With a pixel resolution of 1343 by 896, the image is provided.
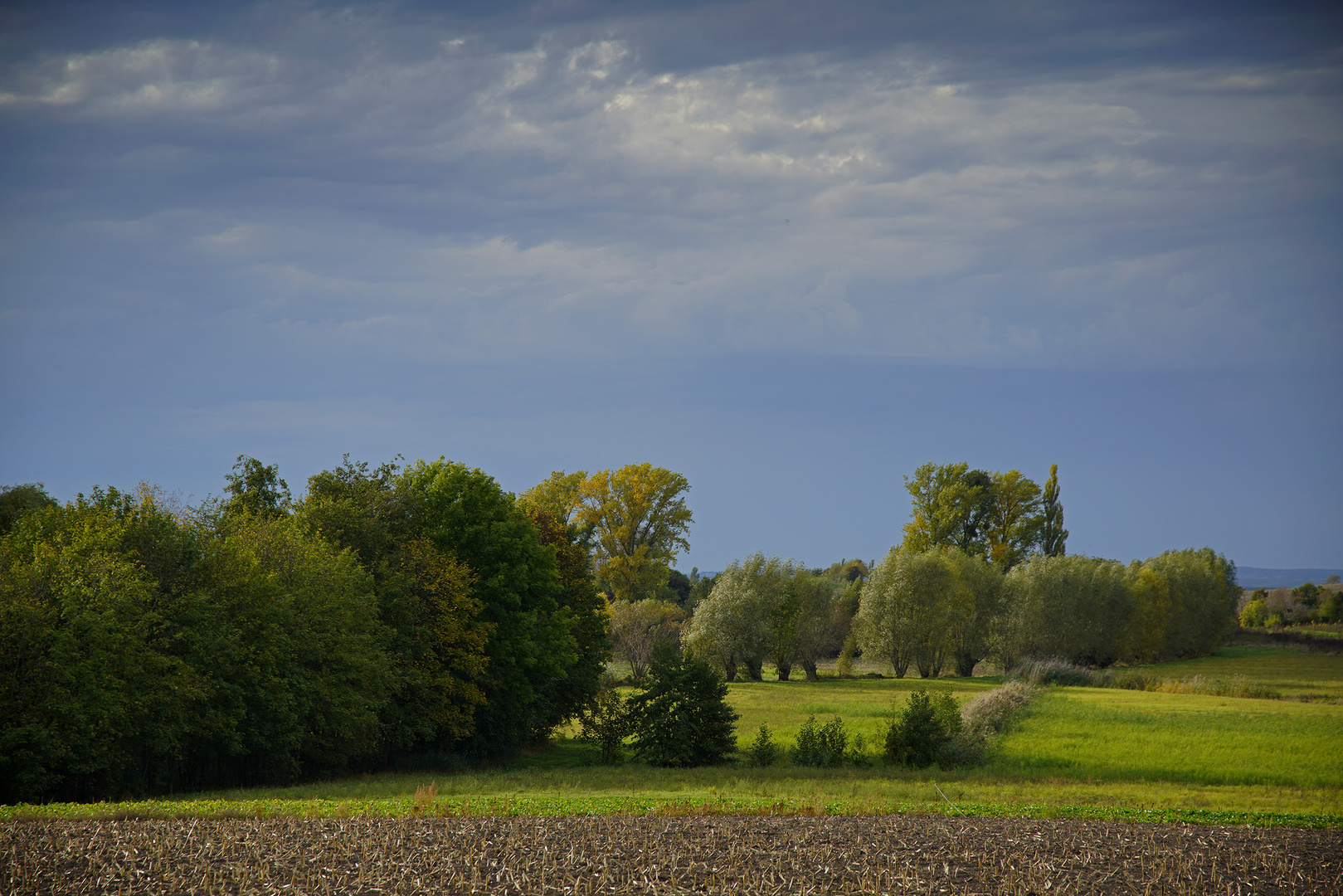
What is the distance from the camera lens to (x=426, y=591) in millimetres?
36281

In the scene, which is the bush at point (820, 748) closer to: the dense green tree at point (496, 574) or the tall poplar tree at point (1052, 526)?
the dense green tree at point (496, 574)

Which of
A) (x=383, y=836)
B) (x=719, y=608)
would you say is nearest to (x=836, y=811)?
(x=383, y=836)

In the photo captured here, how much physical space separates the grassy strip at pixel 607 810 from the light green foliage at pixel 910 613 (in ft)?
166

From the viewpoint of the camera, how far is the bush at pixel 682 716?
36.2m

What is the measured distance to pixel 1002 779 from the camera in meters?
31.2

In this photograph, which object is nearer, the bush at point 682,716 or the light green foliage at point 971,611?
the bush at point 682,716

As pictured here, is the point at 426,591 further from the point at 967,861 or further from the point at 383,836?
the point at 967,861

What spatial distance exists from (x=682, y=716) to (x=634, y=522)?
39.8 metres

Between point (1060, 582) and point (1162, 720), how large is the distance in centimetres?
3488

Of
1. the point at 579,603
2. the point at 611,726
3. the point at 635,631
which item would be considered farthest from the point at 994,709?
the point at 635,631

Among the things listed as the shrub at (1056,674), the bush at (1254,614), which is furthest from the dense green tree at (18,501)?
the bush at (1254,614)

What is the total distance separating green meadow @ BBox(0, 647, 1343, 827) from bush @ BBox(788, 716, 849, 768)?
4.28 feet

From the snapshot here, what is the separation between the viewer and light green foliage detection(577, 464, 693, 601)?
75062mm

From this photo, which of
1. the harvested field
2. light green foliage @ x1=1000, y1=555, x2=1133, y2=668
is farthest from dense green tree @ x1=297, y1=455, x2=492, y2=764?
light green foliage @ x1=1000, y1=555, x2=1133, y2=668
